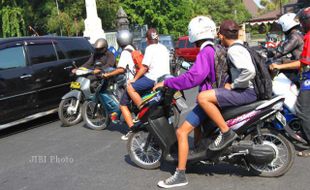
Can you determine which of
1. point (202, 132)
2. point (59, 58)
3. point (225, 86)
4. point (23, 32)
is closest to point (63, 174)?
point (202, 132)

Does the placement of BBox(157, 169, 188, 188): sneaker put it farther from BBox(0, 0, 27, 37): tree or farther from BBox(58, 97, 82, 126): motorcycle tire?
BBox(0, 0, 27, 37): tree

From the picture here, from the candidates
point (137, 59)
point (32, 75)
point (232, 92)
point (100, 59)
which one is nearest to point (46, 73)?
point (32, 75)

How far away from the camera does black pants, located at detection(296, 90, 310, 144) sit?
5094 millimetres

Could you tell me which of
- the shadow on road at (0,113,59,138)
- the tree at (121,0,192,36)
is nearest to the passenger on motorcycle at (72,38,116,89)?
the shadow on road at (0,113,59,138)

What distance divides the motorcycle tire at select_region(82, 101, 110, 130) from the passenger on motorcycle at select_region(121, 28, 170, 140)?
1.24 meters

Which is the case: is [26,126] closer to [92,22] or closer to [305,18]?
[305,18]

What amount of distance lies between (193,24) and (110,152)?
2544 millimetres

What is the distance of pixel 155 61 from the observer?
6145mm

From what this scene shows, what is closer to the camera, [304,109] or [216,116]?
[216,116]

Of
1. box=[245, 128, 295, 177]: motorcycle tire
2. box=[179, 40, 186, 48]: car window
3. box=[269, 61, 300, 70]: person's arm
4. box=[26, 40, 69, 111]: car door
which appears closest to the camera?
box=[245, 128, 295, 177]: motorcycle tire

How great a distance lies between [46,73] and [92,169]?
11.2ft

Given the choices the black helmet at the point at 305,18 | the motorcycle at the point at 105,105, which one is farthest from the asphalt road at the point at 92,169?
the black helmet at the point at 305,18

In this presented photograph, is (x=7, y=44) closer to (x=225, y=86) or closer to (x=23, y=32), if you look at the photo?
(x=225, y=86)

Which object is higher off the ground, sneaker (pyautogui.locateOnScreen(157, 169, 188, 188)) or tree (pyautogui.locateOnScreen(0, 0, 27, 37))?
tree (pyautogui.locateOnScreen(0, 0, 27, 37))
